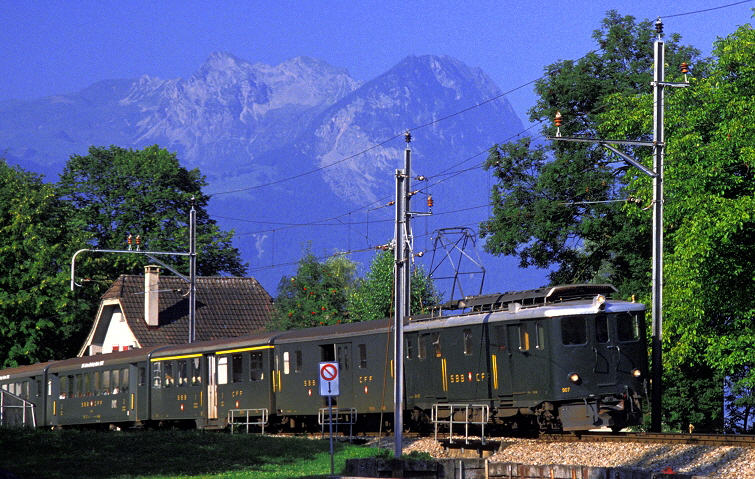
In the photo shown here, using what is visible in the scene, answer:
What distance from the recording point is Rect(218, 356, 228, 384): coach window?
1432 inches

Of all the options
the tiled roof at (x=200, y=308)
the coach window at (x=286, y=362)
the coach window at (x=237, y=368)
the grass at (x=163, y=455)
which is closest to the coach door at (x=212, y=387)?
the coach window at (x=237, y=368)

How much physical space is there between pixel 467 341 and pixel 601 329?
138 inches

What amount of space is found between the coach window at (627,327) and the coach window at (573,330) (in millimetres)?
1044

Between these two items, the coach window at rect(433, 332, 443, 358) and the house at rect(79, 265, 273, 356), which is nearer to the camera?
the coach window at rect(433, 332, 443, 358)

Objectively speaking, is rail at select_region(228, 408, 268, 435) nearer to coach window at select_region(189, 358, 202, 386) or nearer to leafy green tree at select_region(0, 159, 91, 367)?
coach window at select_region(189, 358, 202, 386)

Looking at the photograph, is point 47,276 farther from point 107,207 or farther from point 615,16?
point 615,16

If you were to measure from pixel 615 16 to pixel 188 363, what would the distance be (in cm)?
2459

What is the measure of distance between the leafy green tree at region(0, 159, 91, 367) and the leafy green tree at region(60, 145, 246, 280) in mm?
10821

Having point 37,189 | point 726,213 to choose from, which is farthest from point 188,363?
point 37,189

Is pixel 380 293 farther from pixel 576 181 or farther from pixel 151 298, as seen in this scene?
pixel 576 181

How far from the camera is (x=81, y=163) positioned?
7481 cm

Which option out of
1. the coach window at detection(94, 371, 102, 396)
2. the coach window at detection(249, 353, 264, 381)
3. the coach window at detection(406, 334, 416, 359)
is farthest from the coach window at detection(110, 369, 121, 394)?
the coach window at detection(406, 334, 416, 359)

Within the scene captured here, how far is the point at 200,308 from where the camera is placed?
63812 millimetres

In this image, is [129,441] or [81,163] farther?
[81,163]
